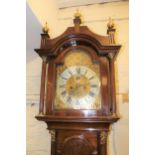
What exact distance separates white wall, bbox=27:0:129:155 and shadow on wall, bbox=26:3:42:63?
1 centimetres

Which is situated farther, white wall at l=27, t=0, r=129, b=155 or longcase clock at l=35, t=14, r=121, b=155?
white wall at l=27, t=0, r=129, b=155

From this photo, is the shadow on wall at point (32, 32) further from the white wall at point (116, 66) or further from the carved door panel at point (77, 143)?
the carved door panel at point (77, 143)

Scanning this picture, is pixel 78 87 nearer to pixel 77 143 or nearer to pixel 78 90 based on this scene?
pixel 78 90

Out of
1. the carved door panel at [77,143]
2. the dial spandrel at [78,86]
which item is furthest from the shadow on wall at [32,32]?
the carved door panel at [77,143]

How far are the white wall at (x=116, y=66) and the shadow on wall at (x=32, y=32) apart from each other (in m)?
0.01

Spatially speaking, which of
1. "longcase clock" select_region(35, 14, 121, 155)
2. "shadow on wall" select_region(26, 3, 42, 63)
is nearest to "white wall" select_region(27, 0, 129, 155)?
"shadow on wall" select_region(26, 3, 42, 63)

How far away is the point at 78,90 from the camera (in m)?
1.40

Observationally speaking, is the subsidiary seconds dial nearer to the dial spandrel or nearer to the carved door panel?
the dial spandrel

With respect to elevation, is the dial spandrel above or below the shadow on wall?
below

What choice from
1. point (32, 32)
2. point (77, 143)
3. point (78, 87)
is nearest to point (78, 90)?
point (78, 87)

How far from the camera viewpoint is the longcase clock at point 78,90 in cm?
130

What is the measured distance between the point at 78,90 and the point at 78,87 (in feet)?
0.07

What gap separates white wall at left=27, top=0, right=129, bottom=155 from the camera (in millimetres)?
1480
